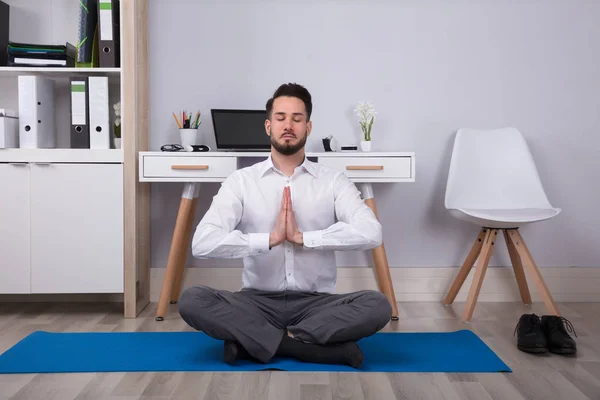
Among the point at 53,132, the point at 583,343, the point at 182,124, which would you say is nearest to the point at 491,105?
the point at 583,343

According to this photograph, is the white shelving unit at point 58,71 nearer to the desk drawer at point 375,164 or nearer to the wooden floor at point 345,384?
the desk drawer at point 375,164

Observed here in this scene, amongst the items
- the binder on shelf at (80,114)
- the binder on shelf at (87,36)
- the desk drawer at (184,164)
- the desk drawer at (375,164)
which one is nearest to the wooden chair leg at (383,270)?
the desk drawer at (375,164)

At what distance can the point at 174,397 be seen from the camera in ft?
6.79

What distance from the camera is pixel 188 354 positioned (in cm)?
254

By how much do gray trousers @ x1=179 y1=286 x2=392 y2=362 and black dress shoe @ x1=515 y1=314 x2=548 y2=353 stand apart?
610mm

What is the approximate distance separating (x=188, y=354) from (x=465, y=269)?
1622mm

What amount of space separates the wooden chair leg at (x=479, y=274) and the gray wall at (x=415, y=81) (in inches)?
16.9

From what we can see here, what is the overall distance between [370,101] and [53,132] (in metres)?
1.69

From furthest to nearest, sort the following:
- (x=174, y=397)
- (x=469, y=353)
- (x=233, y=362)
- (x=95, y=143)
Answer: (x=95, y=143) < (x=469, y=353) < (x=233, y=362) < (x=174, y=397)

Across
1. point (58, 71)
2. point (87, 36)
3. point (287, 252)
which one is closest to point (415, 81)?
point (287, 252)

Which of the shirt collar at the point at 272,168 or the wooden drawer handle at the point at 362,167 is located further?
the wooden drawer handle at the point at 362,167

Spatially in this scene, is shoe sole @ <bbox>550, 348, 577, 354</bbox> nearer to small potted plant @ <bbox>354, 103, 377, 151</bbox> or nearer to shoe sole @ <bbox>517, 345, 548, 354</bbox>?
shoe sole @ <bbox>517, 345, 548, 354</bbox>

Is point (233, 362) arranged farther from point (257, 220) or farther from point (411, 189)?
point (411, 189)

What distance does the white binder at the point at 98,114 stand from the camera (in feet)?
10.8
